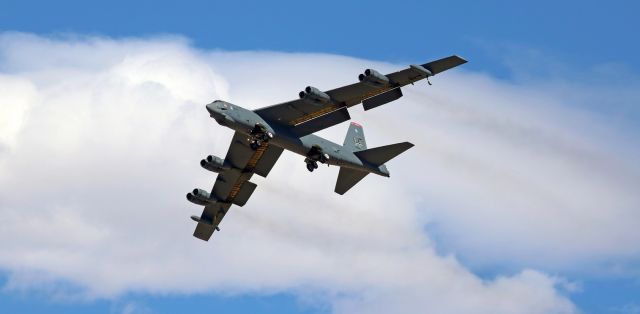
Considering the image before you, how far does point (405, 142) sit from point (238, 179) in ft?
44.2

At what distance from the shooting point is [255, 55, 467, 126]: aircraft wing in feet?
260

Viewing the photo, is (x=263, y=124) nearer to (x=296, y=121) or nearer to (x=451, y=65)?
(x=296, y=121)

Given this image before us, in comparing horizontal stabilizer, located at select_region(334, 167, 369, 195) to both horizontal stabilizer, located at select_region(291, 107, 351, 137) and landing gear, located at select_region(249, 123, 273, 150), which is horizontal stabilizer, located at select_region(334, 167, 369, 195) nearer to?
horizontal stabilizer, located at select_region(291, 107, 351, 137)

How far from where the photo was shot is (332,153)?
85188 mm

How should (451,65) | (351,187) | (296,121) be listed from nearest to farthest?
1. (451,65)
2. (296,121)
3. (351,187)

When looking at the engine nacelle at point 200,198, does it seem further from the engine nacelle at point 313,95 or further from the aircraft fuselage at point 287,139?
the engine nacelle at point 313,95

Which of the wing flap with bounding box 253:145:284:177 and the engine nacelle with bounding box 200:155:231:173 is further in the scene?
the wing flap with bounding box 253:145:284:177

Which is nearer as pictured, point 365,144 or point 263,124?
point 263,124

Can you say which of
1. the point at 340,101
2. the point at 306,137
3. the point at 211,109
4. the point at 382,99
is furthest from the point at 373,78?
the point at 211,109

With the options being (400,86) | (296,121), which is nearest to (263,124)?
(296,121)

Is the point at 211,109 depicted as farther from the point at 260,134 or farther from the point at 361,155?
the point at 361,155

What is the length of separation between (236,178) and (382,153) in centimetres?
1157

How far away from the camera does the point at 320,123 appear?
83.4 m

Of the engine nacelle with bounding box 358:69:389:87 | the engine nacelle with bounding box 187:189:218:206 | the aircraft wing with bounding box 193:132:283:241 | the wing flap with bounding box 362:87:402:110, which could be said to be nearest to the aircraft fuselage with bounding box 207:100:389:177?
the aircraft wing with bounding box 193:132:283:241
